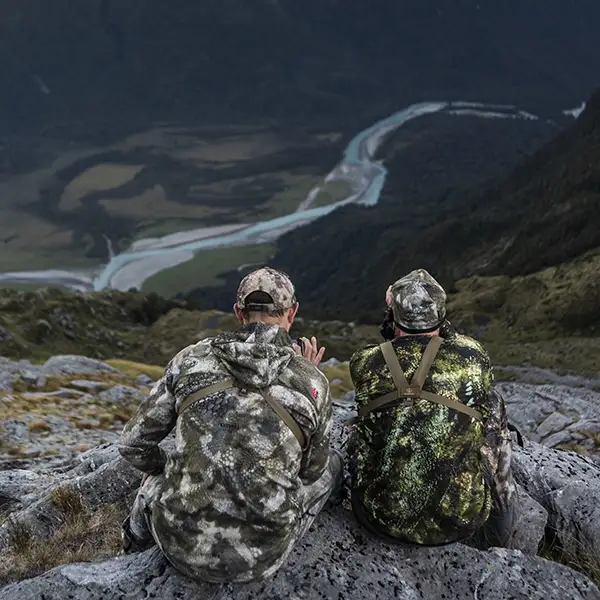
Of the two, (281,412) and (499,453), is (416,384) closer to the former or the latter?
(281,412)

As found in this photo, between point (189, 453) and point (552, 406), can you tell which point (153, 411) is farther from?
point (552, 406)

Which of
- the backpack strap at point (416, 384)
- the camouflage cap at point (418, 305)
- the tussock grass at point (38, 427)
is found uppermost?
the camouflage cap at point (418, 305)

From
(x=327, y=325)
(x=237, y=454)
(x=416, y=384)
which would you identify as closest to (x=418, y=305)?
(x=416, y=384)

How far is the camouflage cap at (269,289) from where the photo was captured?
7629 millimetres

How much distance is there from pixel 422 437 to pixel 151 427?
345cm

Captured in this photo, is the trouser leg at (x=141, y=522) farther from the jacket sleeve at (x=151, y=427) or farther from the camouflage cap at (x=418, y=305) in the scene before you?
the camouflage cap at (x=418, y=305)

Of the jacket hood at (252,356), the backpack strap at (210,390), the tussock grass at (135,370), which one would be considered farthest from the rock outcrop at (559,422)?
the tussock grass at (135,370)

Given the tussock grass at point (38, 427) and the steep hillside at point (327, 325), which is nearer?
the tussock grass at point (38, 427)

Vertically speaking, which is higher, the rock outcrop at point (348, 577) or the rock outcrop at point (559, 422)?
the rock outcrop at point (348, 577)

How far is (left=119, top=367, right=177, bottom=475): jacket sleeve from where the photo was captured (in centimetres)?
748

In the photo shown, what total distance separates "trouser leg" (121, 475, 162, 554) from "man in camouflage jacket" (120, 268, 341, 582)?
0.87m

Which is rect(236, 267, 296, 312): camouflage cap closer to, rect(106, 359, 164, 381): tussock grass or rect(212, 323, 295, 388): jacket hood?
rect(212, 323, 295, 388): jacket hood

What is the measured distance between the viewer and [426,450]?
789cm

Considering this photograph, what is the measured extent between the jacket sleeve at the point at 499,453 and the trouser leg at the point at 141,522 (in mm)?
4966
